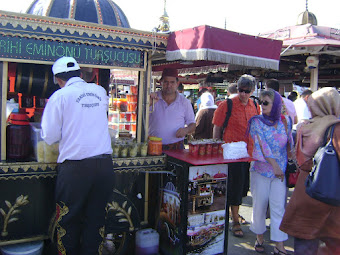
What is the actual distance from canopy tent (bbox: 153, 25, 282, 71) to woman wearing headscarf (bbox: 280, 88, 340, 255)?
84 centimetres

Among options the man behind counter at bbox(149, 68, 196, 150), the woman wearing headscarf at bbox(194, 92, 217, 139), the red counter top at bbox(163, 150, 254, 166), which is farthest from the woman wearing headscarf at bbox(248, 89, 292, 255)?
the woman wearing headscarf at bbox(194, 92, 217, 139)

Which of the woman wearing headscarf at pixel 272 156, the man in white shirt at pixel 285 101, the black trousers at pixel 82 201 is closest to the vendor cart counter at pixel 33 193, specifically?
the black trousers at pixel 82 201

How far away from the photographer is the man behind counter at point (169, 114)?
3.80 meters

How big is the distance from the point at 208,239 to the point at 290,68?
7.57 metres

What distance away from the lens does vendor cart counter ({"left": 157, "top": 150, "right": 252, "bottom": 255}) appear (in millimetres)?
3162

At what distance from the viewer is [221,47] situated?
3.07 m

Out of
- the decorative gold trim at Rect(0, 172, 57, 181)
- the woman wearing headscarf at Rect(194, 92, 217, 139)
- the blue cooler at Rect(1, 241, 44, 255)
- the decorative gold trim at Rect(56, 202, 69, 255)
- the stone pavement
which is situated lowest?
the stone pavement

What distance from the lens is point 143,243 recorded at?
134 inches

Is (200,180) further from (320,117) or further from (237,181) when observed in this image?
(320,117)

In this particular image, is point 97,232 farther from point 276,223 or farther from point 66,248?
point 276,223

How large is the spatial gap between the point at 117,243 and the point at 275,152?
78.0 inches

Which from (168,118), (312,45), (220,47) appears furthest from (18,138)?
(312,45)

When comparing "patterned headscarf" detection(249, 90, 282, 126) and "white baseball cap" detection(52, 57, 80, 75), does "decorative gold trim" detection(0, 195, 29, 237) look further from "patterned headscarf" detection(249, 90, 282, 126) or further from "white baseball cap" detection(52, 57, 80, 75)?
"patterned headscarf" detection(249, 90, 282, 126)

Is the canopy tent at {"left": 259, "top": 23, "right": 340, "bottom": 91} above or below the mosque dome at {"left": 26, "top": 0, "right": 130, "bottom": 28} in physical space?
above
